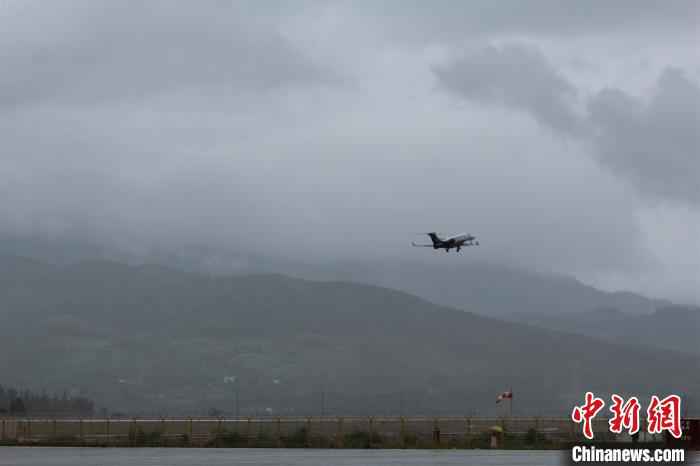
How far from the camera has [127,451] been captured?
12838cm

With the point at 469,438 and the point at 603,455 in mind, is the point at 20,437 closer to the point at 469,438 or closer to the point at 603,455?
the point at 469,438

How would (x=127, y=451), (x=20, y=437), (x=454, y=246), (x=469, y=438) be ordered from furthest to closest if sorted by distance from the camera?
(x=454, y=246) → (x=20, y=437) → (x=469, y=438) → (x=127, y=451)

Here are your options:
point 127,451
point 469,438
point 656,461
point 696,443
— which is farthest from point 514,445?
point 656,461

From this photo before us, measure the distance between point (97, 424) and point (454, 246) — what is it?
2154 inches

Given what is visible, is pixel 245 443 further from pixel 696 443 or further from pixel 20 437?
pixel 696 443

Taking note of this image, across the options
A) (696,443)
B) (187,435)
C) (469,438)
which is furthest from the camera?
(187,435)

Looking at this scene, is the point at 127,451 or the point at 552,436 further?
the point at 552,436

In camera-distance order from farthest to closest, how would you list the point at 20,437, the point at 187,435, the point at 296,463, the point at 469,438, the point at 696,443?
the point at 20,437
the point at 187,435
the point at 469,438
the point at 696,443
the point at 296,463

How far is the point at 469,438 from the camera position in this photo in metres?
144

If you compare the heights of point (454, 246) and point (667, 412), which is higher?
point (454, 246)

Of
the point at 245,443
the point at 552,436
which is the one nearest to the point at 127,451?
the point at 245,443

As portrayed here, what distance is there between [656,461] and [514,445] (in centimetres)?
4345

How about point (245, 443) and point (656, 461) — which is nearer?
point (656, 461)

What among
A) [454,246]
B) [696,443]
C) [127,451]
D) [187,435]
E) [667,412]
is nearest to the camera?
[667,412]
